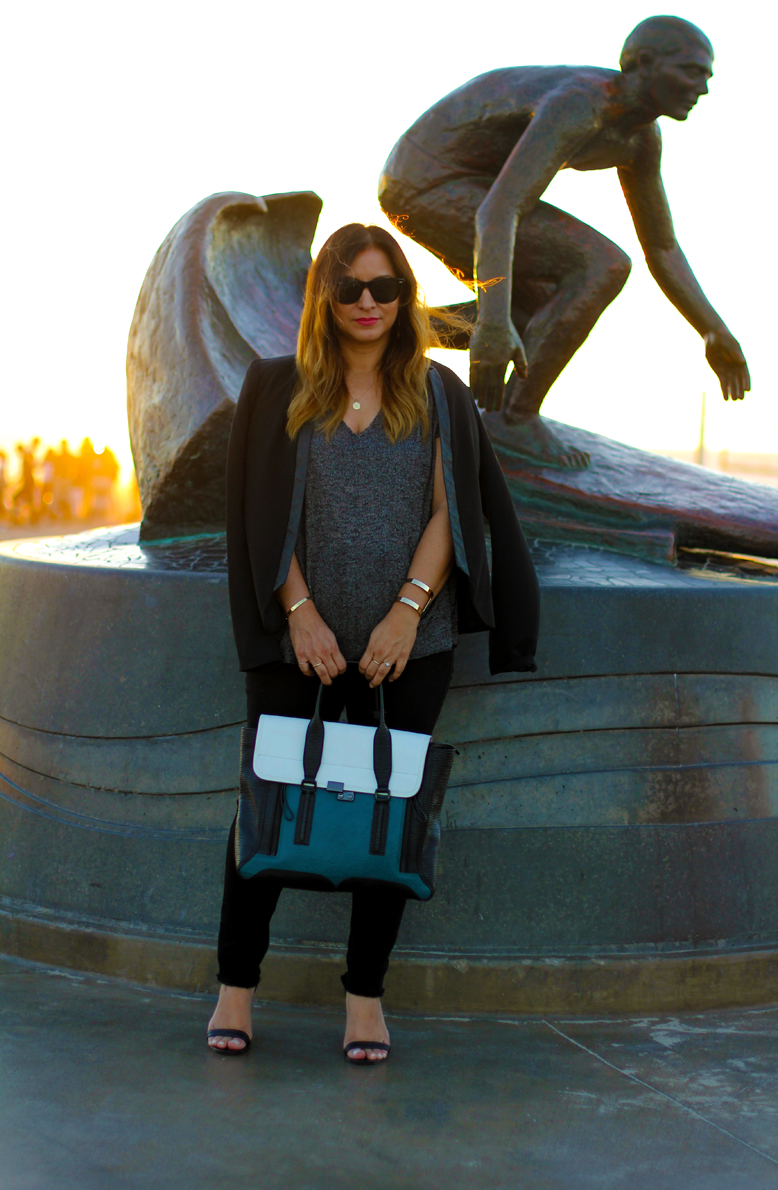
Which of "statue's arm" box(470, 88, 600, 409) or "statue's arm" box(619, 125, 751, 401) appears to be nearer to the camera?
"statue's arm" box(470, 88, 600, 409)

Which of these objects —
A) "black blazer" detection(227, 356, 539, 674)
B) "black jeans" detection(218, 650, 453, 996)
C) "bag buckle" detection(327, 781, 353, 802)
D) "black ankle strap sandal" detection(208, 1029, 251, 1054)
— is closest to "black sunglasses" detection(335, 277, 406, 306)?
"black blazer" detection(227, 356, 539, 674)

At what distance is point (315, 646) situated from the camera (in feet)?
6.97

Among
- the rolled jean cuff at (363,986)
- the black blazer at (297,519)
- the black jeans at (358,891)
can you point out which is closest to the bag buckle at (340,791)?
the black jeans at (358,891)

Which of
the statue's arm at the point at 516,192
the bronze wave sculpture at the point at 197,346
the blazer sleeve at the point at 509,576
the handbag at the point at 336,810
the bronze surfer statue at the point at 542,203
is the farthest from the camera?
the bronze wave sculpture at the point at 197,346

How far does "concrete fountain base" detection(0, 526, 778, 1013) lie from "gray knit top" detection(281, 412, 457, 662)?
0.65m

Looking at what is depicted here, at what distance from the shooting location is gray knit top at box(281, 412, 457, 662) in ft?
7.14

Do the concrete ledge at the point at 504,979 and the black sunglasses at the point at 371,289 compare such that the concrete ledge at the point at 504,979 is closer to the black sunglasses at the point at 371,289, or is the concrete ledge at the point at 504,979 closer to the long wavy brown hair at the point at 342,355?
the long wavy brown hair at the point at 342,355

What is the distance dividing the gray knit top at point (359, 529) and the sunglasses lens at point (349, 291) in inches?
9.7

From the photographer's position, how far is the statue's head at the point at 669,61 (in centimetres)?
352

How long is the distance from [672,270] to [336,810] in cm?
275

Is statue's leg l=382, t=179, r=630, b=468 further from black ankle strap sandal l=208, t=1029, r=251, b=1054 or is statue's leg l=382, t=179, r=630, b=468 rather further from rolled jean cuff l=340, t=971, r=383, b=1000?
black ankle strap sandal l=208, t=1029, r=251, b=1054

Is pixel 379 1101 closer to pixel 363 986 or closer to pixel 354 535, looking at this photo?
pixel 363 986

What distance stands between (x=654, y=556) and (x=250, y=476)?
68.4 inches

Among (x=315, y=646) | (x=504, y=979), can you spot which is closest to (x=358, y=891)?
(x=315, y=646)
